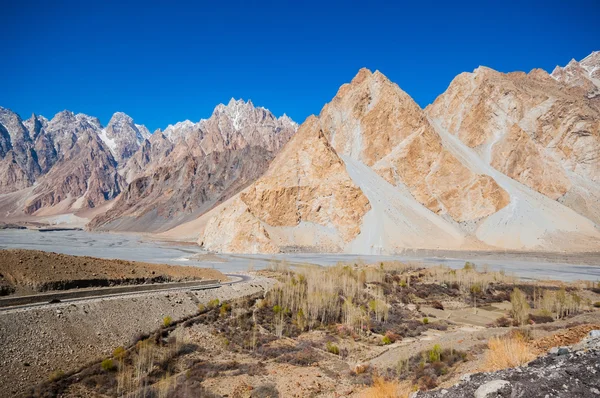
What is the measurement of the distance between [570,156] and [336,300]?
80.9 metres

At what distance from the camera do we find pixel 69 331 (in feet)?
45.4

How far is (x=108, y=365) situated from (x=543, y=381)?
12.3m

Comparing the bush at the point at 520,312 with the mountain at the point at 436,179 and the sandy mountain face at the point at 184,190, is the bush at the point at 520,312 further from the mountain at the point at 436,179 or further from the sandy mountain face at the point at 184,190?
the sandy mountain face at the point at 184,190

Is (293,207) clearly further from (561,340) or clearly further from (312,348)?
(561,340)

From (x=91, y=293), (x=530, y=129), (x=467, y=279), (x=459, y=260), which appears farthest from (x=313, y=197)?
(x=530, y=129)

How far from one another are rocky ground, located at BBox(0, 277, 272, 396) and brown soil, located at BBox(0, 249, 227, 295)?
162 inches

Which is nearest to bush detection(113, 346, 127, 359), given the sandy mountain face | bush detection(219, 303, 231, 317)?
bush detection(219, 303, 231, 317)

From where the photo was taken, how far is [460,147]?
85.3 metres

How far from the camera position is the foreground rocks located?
543cm

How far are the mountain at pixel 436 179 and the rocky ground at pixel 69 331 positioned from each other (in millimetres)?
39750

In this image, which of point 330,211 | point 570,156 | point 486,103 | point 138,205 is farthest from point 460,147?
point 138,205

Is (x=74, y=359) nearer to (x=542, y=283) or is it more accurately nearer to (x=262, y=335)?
(x=262, y=335)

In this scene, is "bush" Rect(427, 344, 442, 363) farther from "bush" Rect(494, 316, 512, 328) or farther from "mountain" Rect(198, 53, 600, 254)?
"mountain" Rect(198, 53, 600, 254)

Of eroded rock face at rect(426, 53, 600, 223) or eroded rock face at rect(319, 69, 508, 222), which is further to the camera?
eroded rock face at rect(426, 53, 600, 223)
